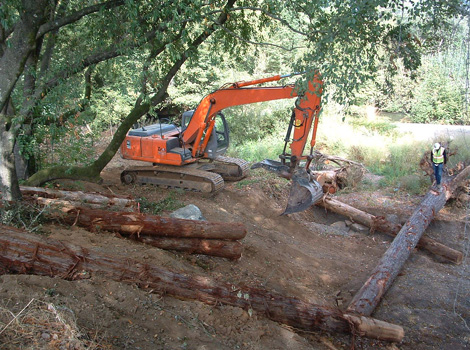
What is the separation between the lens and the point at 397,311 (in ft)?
19.1

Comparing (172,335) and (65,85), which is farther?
(65,85)

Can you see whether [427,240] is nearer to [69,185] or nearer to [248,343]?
[248,343]

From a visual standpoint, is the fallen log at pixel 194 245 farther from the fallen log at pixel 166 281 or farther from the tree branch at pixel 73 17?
→ the tree branch at pixel 73 17

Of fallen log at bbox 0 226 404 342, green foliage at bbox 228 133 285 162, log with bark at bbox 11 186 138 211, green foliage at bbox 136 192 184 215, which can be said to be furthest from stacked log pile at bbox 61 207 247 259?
green foliage at bbox 228 133 285 162

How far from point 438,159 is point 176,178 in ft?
22.2

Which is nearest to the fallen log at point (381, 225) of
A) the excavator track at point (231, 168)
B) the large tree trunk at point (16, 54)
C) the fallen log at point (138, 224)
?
the excavator track at point (231, 168)

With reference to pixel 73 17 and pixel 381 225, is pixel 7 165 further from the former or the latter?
pixel 381 225

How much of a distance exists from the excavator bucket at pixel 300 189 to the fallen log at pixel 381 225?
232 cm

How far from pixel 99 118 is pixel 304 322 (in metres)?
13.9

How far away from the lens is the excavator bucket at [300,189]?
7734 millimetres

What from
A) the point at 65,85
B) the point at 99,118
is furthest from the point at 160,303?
the point at 99,118

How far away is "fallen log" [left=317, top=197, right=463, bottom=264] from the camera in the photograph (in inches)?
320

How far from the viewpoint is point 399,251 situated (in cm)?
745

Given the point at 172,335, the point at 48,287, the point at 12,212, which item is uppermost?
the point at 12,212
